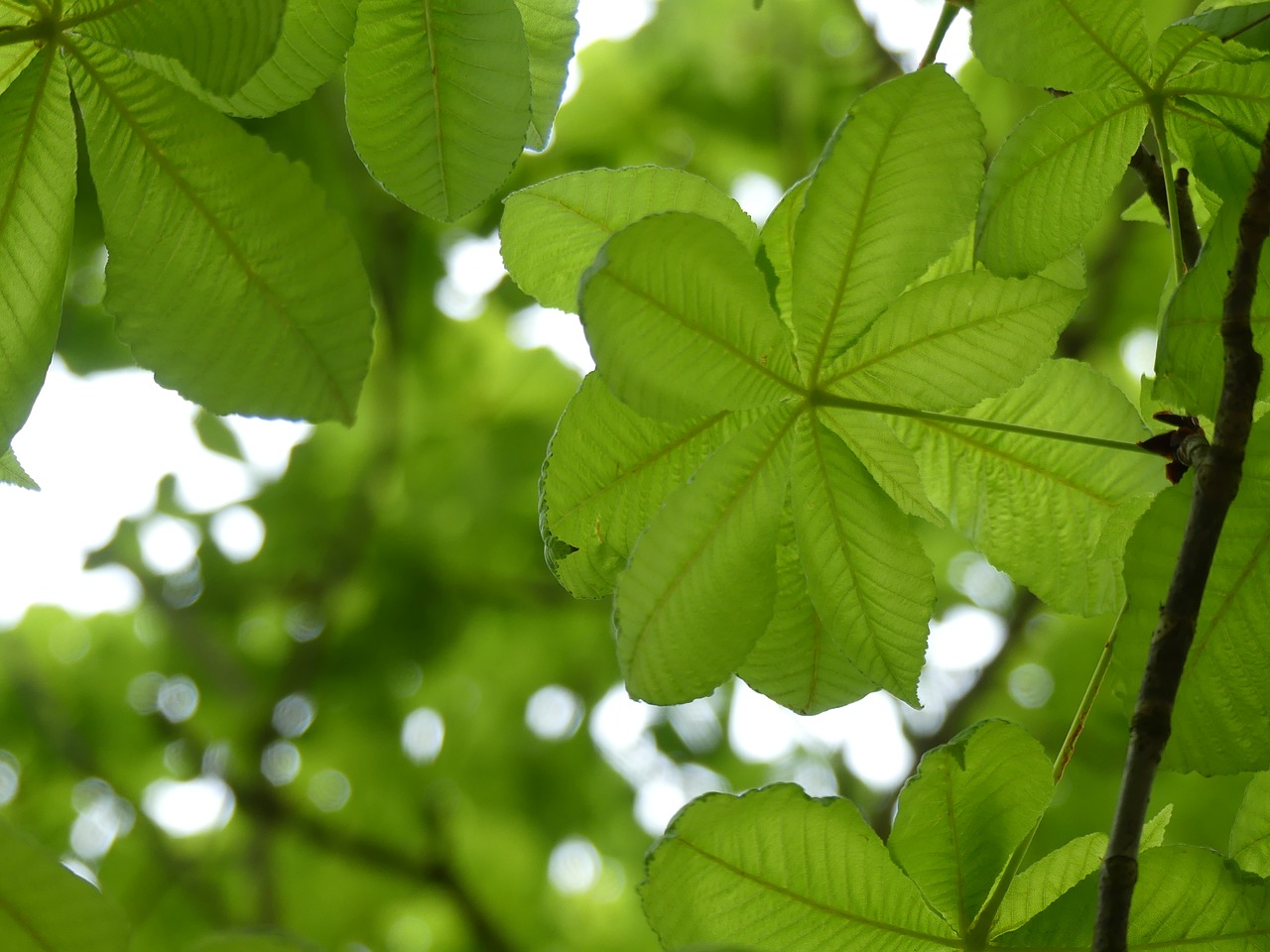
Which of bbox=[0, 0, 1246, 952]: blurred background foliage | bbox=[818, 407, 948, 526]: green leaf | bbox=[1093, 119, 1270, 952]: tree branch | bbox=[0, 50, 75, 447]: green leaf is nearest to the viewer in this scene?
bbox=[1093, 119, 1270, 952]: tree branch

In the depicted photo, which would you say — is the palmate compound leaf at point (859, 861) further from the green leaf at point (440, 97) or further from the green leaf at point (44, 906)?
the green leaf at point (440, 97)

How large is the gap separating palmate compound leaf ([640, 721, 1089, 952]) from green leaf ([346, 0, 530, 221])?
482mm

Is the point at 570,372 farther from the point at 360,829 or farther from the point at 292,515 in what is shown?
the point at 360,829

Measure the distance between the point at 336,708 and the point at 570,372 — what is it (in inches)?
48.5

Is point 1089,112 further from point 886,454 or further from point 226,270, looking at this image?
point 226,270

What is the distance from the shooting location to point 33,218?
806 mm

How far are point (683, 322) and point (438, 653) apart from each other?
2.68m

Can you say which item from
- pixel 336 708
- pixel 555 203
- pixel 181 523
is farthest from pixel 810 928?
pixel 181 523

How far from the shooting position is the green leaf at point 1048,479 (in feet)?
3.18

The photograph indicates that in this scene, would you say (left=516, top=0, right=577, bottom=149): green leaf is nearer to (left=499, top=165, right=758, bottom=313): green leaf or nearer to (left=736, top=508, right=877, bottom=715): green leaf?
(left=499, top=165, right=758, bottom=313): green leaf

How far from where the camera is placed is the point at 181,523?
11.4ft

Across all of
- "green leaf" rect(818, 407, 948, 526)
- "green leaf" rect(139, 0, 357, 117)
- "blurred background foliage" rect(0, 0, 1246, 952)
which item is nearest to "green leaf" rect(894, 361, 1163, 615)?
"green leaf" rect(818, 407, 948, 526)

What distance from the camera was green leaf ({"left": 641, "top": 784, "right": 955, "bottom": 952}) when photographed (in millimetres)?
816

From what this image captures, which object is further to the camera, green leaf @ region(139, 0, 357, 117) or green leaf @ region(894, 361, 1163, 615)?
green leaf @ region(894, 361, 1163, 615)
